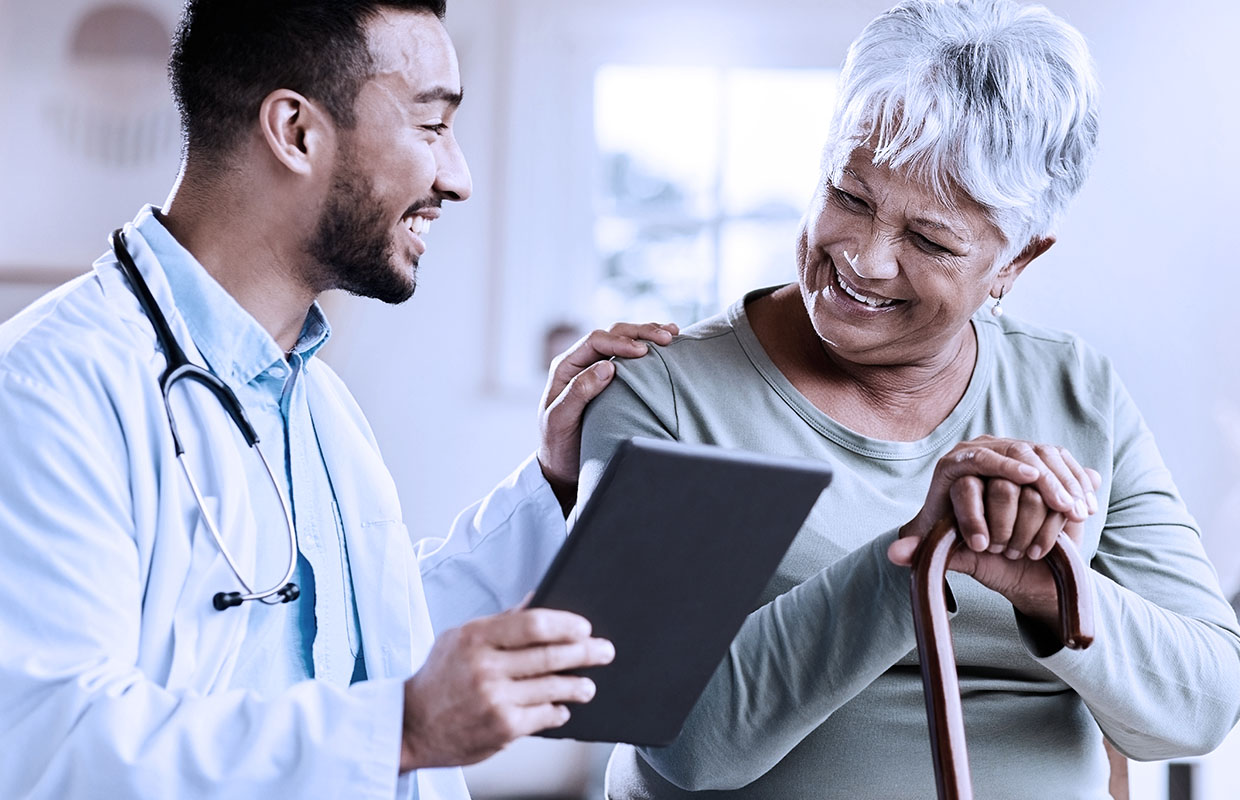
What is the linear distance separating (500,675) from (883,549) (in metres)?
0.39

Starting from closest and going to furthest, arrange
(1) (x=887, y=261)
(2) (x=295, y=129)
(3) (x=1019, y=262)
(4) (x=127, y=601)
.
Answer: (4) (x=127, y=601), (2) (x=295, y=129), (1) (x=887, y=261), (3) (x=1019, y=262)

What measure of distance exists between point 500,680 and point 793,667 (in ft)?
1.18

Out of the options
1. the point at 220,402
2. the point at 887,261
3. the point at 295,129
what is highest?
the point at 295,129

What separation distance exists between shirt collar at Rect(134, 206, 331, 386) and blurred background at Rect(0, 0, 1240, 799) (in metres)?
1.84

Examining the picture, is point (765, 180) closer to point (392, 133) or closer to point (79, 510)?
point (392, 133)

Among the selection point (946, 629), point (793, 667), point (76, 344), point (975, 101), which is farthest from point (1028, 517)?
point (76, 344)

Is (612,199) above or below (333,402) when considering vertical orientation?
below

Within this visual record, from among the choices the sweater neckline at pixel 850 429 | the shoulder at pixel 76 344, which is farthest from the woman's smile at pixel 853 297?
the shoulder at pixel 76 344

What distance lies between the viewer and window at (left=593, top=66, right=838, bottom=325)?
320 cm

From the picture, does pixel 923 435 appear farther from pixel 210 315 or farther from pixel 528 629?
pixel 210 315

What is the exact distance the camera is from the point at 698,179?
3246 millimetres

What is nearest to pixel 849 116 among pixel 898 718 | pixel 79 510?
pixel 898 718

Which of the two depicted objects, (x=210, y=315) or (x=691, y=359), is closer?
(x=210, y=315)

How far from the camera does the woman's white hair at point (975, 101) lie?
1.32 m
